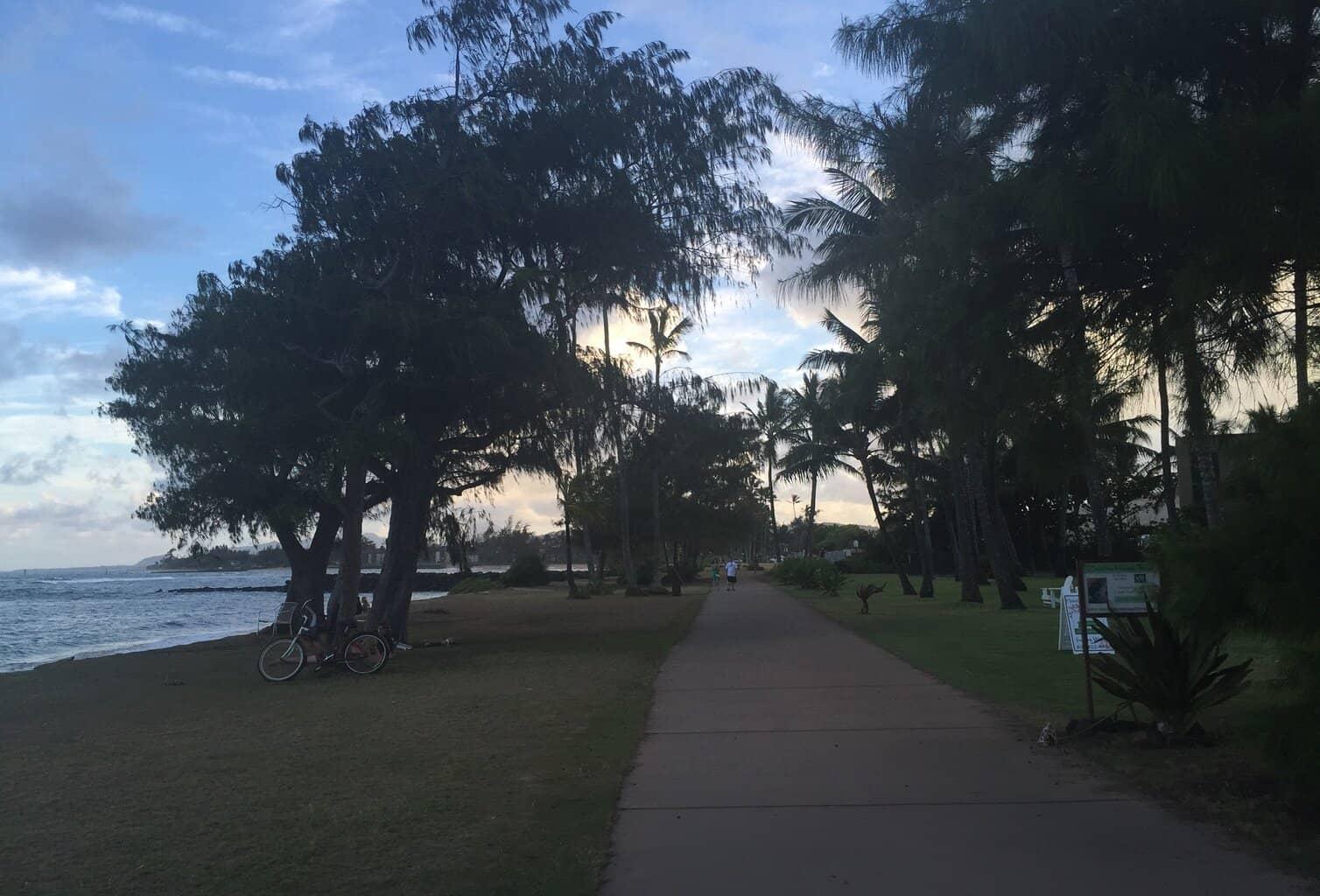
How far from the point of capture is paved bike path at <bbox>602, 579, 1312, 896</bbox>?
5.20 meters

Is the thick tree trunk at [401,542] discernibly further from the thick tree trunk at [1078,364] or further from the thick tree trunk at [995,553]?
the thick tree trunk at [1078,364]

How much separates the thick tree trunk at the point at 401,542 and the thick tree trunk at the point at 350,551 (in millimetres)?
2007

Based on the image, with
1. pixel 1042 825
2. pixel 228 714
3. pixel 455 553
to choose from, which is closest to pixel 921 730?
pixel 1042 825

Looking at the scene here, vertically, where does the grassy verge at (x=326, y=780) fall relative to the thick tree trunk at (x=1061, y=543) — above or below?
below

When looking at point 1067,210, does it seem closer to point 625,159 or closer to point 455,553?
point 625,159

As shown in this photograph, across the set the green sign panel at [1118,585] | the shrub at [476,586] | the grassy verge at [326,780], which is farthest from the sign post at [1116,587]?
the shrub at [476,586]

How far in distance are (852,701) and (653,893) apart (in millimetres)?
6481

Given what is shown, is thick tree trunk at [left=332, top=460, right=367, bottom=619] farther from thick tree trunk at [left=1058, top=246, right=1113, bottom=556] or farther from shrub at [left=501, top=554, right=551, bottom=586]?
shrub at [left=501, top=554, right=551, bottom=586]

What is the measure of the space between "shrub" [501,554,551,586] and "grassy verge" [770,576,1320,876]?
43717 mm

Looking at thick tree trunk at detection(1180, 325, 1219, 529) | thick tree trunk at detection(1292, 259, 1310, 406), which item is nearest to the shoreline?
thick tree trunk at detection(1180, 325, 1219, 529)

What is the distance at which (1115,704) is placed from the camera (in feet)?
33.5

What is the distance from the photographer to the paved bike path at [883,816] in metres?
5.20

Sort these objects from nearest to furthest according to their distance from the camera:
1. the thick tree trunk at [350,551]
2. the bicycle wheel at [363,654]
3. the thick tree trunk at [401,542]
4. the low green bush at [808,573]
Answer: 1. the bicycle wheel at [363,654]
2. the thick tree trunk at [350,551]
3. the thick tree trunk at [401,542]
4. the low green bush at [808,573]

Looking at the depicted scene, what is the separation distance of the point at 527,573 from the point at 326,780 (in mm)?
58586
